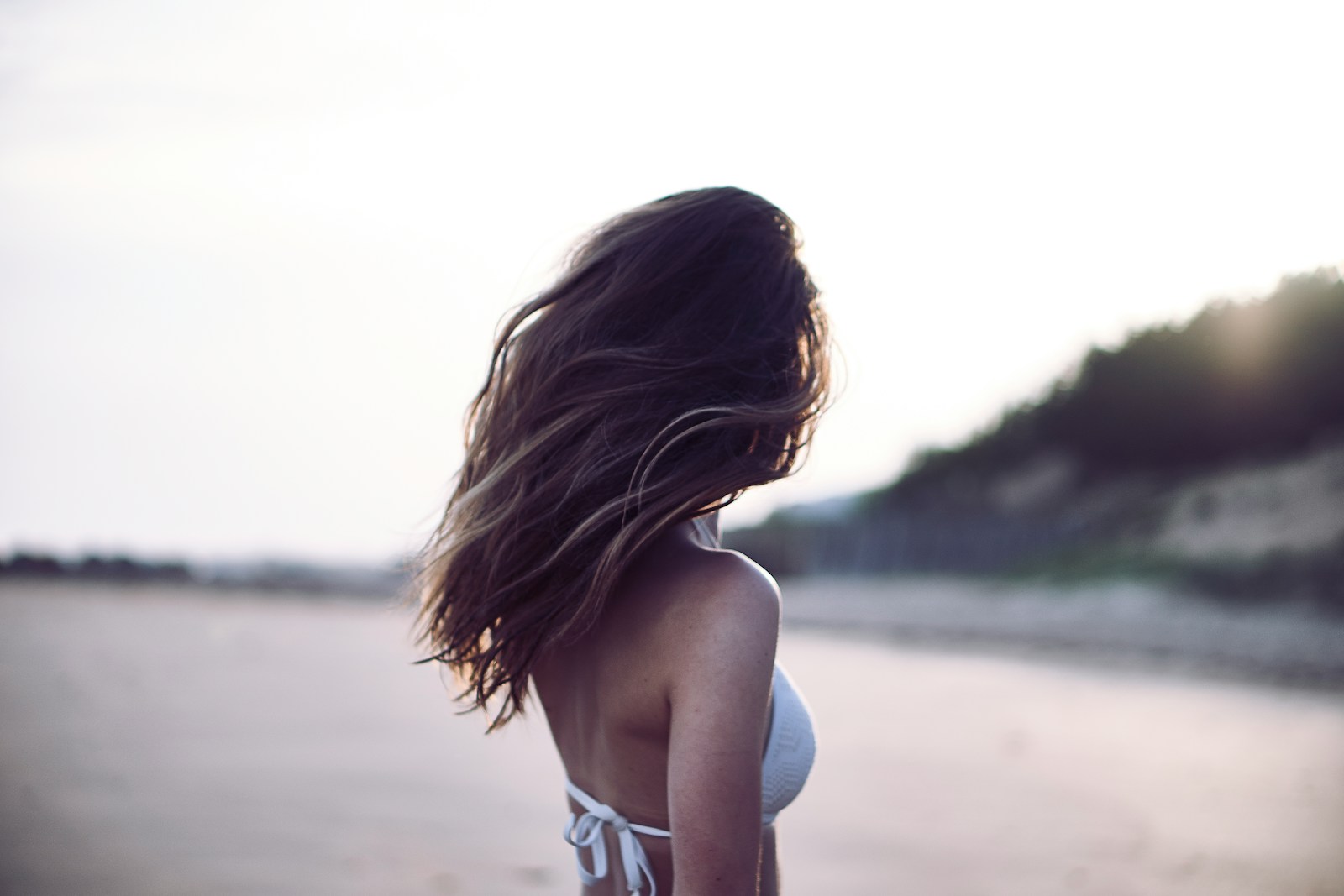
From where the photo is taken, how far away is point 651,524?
1490 mm

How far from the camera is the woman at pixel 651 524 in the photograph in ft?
4.50

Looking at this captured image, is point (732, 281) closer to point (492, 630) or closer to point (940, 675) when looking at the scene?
point (492, 630)

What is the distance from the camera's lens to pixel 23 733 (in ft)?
25.4

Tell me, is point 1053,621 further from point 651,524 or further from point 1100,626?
point 651,524

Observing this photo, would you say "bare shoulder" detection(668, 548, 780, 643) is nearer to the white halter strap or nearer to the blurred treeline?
the white halter strap

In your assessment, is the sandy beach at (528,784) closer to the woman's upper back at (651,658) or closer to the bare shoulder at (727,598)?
the woman's upper back at (651,658)

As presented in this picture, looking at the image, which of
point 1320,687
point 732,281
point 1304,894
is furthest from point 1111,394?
point 732,281

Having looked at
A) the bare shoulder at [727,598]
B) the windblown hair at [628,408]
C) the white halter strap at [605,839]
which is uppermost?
the windblown hair at [628,408]

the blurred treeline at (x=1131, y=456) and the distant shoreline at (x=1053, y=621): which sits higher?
the blurred treeline at (x=1131, y=456)

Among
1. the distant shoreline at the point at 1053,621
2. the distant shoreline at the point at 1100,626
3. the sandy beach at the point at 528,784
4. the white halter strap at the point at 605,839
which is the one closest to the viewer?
the white halter strap at the point at 605,839

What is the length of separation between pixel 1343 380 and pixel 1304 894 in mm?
21282

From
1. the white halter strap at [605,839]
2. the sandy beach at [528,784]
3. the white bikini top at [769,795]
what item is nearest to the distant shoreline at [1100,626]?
the sandy beach at [528,784]

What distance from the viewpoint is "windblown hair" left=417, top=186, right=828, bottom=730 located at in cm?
153

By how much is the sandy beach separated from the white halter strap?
3.03 ft
